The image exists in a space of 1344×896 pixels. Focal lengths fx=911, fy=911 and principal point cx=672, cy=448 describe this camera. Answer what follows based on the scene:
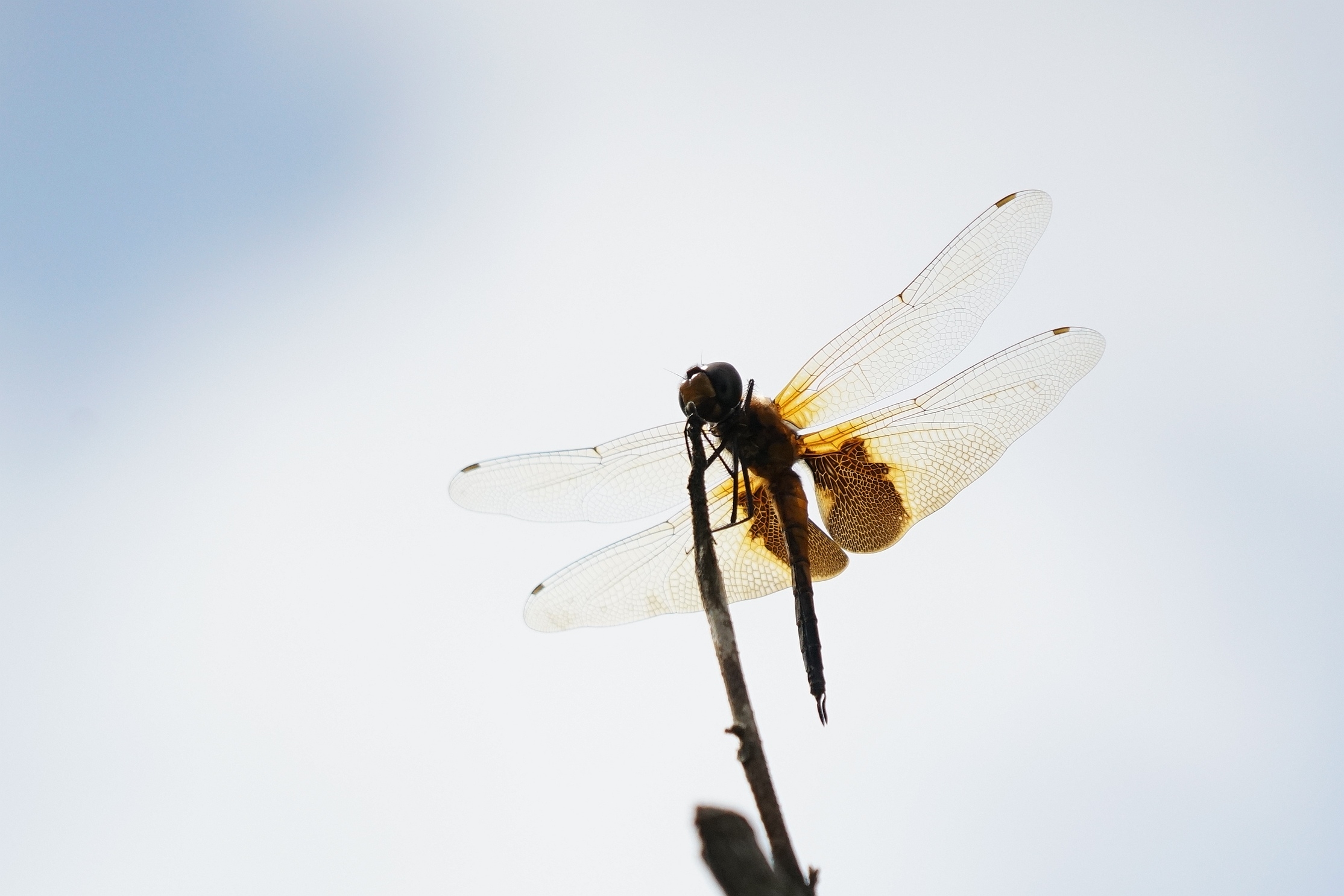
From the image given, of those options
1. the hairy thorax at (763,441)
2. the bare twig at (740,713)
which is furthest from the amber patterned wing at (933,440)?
the bare twig at (740,713)

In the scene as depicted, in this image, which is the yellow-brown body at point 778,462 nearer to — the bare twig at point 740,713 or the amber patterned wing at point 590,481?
the amber patterned wing at point 590,481

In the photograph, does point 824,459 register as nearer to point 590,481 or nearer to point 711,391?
point 711,391

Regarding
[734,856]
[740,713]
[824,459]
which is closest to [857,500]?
[824,459]

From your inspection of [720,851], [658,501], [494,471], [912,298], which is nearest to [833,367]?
[912,298]

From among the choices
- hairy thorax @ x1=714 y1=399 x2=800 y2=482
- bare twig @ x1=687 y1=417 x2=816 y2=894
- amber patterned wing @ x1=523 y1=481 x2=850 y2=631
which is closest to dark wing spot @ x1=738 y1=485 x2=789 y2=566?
amber patterned wing @ x1=523 y1=481 x2=850 y2=631

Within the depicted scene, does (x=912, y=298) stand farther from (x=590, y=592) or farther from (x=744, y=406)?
(x=590, y=592)
